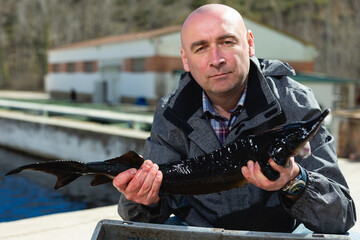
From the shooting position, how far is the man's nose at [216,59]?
2.08 metres

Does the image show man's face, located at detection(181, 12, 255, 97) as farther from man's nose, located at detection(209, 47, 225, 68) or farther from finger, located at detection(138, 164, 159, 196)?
finger, located at detection(138, 164, 159, 196)

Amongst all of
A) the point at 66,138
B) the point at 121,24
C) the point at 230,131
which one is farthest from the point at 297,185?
the point at 121,24

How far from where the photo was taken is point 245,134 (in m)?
2.12

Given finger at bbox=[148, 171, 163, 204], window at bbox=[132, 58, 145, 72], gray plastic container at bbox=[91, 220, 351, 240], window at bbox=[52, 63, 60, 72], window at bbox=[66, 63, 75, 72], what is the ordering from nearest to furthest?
gray plastic container at bbox=[91, 220, 351, 240]
finger at bbox=[148, 171, 163, 204]
window at bbox=[132, 58, 145, 72]
window at bbox=[66, 63, 75, 72]
window at bbox=[52, 63, 60, 72]

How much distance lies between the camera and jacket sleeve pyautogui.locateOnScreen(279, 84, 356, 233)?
1852 mm

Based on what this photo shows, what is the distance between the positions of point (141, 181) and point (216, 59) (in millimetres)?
720

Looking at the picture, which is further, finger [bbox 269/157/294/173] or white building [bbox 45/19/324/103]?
white building [bbox 45/19/324/103]

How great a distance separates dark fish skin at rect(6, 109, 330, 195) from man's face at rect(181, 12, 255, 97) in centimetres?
38

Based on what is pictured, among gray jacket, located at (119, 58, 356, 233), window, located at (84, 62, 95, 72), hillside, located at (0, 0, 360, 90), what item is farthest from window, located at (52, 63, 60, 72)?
gray jacket, located at (119, 58, 356, 233)

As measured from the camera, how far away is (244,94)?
2229 millimetres

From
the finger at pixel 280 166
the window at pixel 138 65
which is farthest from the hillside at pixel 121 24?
the finger at pixel 280 166

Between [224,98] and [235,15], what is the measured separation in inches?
17.3

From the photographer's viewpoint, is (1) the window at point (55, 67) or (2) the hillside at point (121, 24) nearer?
(1) the window at point (55, 67)

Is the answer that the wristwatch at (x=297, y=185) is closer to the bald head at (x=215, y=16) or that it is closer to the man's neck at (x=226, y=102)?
the man's neck at (x=226, y=102)
